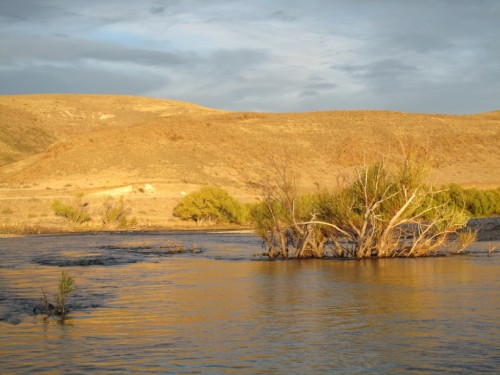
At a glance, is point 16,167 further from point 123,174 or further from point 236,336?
point 236,336

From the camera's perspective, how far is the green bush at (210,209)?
55.6m

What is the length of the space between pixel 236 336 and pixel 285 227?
13868mm

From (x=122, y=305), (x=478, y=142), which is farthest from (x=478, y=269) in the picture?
(x=478, y=142)

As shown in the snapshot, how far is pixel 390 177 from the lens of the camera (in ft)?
97.1

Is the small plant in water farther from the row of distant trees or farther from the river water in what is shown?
the row of distant trees

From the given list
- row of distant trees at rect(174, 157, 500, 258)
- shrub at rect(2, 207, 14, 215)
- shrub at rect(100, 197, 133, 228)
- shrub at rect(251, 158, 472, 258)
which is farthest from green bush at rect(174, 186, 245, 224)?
shrub at rect(251, 158, 472, 258)

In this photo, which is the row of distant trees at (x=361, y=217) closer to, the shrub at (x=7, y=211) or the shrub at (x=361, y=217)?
the shrub at (x=361, y=217)

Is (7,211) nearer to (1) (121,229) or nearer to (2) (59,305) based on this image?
(1) (121,229)

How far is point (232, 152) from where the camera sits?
80812 mm

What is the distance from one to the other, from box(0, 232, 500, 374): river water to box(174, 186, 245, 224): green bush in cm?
2573

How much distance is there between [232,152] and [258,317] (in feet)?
210

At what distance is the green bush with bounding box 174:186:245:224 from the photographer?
182 ft

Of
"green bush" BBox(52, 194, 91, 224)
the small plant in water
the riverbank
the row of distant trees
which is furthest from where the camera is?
"green bush" BBox(52, 194, 91, 224)

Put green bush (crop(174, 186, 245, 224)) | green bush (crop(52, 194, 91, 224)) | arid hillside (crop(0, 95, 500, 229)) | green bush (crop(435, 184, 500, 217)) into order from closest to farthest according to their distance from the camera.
Result: green bush (crop(435, 184, 500, 217)) < green bush (crop(52, 194, 91, 224)) < green bush (crop(174, 186, 245, 224)) < arid hillside (crop(0, 95, 500, 229))
